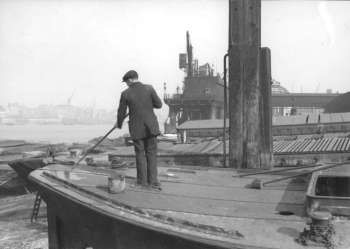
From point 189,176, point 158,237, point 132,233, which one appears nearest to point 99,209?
point 132,233

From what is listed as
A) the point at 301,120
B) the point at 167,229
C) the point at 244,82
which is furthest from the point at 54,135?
the point at 167,229

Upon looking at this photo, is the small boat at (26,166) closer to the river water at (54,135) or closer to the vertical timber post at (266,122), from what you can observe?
the vertical timber post at (266,122)

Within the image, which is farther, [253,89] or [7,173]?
[7,173]

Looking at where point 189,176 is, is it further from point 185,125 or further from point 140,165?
point 185,125

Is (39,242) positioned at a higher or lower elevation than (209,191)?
lower

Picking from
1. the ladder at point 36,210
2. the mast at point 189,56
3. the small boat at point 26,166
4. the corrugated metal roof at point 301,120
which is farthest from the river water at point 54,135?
the ladder at point 36,210

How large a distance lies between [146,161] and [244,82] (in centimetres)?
225

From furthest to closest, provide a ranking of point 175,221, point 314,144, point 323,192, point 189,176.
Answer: point 314,144 → point 189,176 → point 323,192 → point 175,221

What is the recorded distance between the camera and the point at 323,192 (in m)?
4.08

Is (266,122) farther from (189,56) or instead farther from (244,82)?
(189,56)

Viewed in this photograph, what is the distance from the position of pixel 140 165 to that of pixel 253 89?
238 cm

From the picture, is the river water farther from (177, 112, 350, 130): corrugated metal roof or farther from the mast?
(177, 112, 350, 130): corrugated metal roof

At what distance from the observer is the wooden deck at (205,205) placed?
2801 mm

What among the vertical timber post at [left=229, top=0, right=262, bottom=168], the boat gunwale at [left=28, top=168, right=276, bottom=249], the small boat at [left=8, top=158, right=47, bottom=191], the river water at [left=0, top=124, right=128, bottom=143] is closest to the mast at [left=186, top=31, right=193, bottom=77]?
the river water at [left=0, top=124, right=128, bottom=143]
